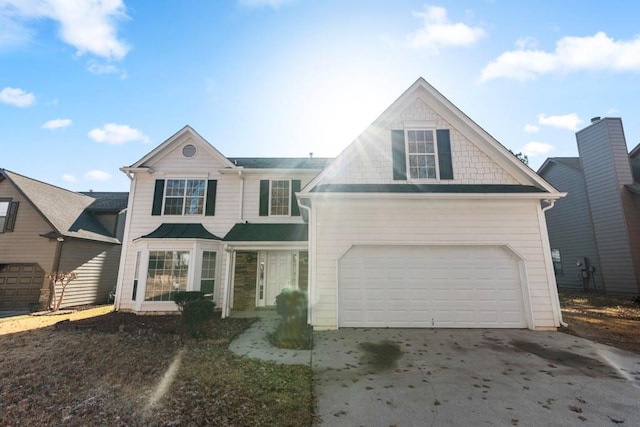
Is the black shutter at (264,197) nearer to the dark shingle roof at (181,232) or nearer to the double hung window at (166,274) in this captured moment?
the dark shingle roof at (181,232)

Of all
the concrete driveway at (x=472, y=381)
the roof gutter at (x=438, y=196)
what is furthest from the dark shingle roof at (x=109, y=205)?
the concrete driveway at (x=472, y=381)

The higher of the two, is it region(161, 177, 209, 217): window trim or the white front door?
region(161, 177, 209, 217): window trim

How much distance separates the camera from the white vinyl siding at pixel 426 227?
8.33m

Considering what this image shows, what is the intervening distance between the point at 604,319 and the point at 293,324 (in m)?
10.3

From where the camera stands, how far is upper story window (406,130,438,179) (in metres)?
9.43

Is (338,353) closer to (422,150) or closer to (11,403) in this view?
(11,403)

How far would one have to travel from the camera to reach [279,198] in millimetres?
12680

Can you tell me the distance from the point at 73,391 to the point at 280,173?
966 cm

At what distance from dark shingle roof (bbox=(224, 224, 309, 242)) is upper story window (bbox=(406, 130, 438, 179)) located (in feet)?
15.7

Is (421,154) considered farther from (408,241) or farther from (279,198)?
(279,198)

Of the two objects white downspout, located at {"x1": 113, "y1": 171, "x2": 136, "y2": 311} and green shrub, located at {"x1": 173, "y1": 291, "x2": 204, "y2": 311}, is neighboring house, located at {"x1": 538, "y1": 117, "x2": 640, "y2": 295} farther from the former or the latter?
white downspout, located at {"x1": 113, "y1": 171, "x2": 136, "y2": 311}

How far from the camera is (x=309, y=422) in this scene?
142 inches


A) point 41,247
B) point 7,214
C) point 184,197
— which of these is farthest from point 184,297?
point 7,214

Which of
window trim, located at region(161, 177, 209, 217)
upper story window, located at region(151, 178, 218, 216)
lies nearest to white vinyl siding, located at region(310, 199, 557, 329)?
upper story window, located at region(151, 178, 218, 216)
